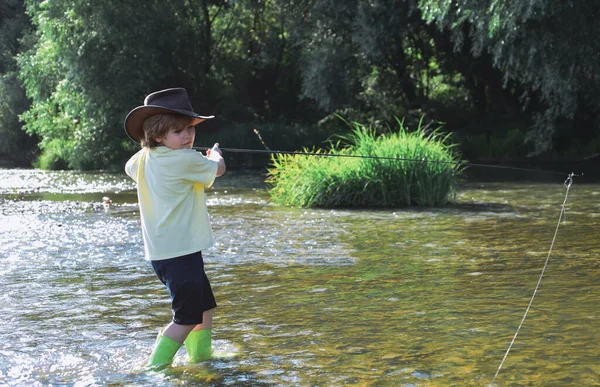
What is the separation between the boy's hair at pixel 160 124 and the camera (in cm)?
480

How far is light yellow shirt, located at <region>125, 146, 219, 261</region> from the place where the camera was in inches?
188

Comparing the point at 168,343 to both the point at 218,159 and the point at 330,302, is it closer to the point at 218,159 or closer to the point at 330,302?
the point at 218,159

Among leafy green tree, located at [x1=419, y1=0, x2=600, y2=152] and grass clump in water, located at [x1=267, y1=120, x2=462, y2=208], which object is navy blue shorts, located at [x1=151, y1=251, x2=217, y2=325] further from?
leafy green tree, located at [x1=419, y1=0, x2=600, y2=152]

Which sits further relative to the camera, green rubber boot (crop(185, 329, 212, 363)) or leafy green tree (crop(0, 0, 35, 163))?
leafy green tree (crop(0, 0, 35, 163))

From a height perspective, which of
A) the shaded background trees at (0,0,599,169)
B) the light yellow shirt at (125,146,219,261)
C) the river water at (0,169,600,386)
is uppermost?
the shaded background trees at (0,0,599,169)

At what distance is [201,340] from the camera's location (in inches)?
197

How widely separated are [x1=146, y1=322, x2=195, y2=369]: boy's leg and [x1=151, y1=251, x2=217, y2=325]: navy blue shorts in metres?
0.04

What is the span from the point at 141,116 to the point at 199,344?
53.3 inches

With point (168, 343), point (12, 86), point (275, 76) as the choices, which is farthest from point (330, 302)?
point (12, 86)

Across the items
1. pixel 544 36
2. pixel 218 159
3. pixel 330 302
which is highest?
pixel 544 36

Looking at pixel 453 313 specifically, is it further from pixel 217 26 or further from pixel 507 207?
pixel 217 26

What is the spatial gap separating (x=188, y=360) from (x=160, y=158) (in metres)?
1.22

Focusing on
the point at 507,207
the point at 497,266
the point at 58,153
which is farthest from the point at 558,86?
the point at 58,153

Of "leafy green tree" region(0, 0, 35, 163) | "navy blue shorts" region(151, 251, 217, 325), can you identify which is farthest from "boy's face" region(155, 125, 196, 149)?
"leafy green tree" region(0, 0, 35, 163)
